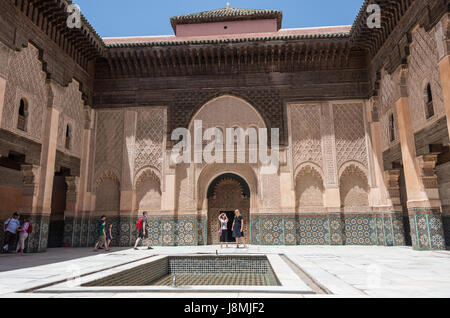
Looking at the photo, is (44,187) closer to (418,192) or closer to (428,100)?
(418,192)

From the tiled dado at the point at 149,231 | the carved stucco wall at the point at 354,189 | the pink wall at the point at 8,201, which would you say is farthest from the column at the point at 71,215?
the carved stucco wall at the point at 354,189

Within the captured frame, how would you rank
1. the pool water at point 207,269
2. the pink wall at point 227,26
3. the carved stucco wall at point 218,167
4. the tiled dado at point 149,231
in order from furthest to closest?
1. the pink wall at point 227,26
2. the carved stucco wall at point 218,167
3. the tiled dado at point 149,231
4. the pool water at point 207,269

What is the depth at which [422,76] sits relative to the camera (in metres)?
6.44

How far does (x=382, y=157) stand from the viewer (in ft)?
28.1

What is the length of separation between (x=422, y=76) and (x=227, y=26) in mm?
7175

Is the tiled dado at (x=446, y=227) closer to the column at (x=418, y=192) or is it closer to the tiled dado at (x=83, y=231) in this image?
the column at (x=418, y=192)

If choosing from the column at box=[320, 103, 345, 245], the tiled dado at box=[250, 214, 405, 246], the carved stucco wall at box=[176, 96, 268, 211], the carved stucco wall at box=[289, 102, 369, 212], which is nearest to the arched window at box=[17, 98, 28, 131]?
the carved stucco wall at box=[176, 96, 268, 211]

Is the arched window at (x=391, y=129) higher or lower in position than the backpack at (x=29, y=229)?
higher

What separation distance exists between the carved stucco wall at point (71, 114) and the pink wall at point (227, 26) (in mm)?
4665

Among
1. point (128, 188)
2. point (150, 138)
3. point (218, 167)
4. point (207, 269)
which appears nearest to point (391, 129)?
point (218, 167)

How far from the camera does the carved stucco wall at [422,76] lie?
5898 millimetres

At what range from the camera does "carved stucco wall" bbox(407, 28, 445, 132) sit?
590 centimetres

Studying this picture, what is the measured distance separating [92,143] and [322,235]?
6.84 m
